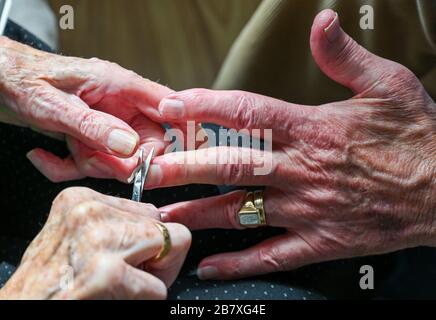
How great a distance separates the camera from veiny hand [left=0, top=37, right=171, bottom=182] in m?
0.79

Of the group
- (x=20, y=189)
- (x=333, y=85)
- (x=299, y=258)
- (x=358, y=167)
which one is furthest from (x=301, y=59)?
(x=20, y=189)

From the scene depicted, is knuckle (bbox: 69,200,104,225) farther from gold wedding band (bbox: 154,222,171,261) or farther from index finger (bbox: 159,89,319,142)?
index finger (bbox: 159,89,319,142)

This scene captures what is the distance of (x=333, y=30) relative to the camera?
78 centimetres

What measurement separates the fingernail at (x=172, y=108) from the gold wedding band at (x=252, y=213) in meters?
0.15

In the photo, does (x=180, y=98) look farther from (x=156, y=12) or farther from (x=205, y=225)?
(x=156, y=12)

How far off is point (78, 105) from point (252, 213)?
0.95 feet

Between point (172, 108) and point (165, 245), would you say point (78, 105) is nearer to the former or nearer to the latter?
point (172, 108)

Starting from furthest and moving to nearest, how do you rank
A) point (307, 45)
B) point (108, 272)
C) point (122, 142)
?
point (307, 45)
point (122, 142)
point (108, 272)

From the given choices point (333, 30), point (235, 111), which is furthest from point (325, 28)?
point (235, 111)

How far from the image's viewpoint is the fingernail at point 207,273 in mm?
778

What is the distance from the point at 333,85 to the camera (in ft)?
3.35

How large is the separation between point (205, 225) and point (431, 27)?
0.49 m

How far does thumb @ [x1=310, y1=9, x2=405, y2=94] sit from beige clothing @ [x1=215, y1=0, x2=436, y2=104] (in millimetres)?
151
